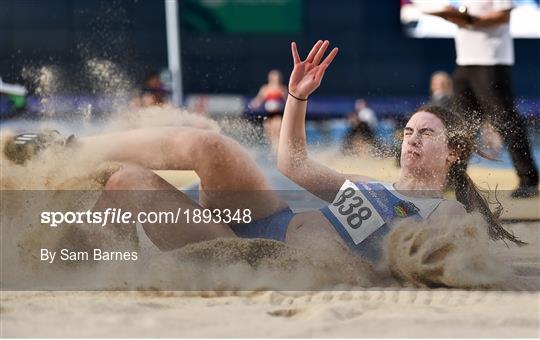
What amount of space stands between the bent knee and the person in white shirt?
86.3 inches

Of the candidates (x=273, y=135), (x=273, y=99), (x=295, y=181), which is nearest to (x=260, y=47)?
(x=273, y=99)

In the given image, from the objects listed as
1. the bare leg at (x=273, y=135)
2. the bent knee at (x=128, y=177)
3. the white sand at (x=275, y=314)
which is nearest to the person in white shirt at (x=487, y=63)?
the bare leg at (x=273, y=135)

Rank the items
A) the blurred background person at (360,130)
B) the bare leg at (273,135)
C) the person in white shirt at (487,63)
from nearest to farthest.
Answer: the bare leg at (273,135) → the blurred background person at (360,130) → the person in white shirt at (487,63)

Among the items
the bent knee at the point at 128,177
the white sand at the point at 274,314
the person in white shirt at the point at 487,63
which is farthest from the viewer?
the person in white shirt at the point at 487,63

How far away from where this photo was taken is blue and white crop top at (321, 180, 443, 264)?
3.24 m

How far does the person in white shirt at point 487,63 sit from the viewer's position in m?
4.99

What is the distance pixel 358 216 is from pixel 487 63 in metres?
2.31

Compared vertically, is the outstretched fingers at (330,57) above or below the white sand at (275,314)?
above

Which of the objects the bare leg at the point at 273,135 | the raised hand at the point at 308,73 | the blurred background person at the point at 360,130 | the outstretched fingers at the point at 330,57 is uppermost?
the outstretched fingers at the point at 330,57

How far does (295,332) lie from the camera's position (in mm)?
2668

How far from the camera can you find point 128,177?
323 centimetres

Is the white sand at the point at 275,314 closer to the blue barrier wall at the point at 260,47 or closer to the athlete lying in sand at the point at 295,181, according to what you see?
the athlete lying in sand at the point at 295,181

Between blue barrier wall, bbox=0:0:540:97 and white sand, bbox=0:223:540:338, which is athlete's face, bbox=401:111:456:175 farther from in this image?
blue barrier wall, bbox=0:0:540:97

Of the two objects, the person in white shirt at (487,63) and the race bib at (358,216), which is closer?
the race bib at (358,216)
